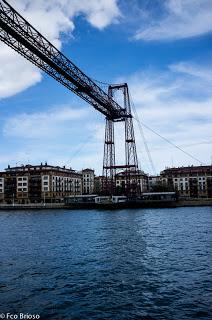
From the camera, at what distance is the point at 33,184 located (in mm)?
103625

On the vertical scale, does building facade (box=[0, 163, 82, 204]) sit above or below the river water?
above

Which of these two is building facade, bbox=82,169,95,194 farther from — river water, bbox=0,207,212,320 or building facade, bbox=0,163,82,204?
river water, bbox=0,207,212,320

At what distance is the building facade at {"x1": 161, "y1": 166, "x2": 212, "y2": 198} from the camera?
107875 millimetres

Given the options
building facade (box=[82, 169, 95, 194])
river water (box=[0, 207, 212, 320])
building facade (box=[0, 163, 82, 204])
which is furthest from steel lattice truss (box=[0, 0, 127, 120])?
building facade (box=[82, 169, 95, 194])

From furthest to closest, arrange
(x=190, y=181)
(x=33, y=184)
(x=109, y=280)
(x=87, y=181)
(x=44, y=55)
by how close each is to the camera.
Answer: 1. (x=87, y=181)
2. (x=190, y=181)
3. (x=33, y=184)
4. (x=44, y=55)
5. (x=109, y=280)

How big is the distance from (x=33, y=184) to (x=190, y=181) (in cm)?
4594

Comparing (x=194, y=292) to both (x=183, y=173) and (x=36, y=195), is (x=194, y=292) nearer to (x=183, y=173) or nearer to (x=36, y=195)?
(x=36, y=195)

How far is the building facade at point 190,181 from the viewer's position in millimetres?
107875

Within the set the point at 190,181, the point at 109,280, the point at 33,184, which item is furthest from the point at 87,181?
the point at 109,280

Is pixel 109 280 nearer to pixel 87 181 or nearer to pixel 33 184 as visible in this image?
pixel 33 184

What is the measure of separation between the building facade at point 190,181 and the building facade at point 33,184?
1263 inches

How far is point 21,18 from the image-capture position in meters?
29.3

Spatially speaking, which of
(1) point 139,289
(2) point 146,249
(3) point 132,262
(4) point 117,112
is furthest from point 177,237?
(4) point 117,112

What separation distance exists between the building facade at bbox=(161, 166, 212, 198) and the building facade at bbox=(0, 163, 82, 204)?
A: 32.1m
